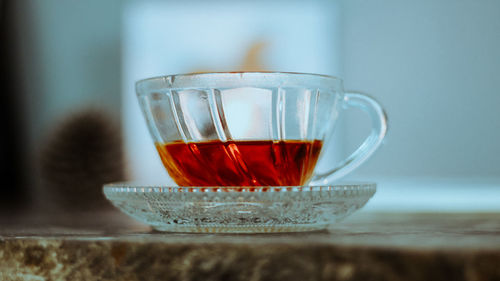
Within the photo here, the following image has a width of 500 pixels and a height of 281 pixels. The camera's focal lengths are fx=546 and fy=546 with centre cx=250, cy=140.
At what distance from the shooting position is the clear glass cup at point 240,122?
40cm

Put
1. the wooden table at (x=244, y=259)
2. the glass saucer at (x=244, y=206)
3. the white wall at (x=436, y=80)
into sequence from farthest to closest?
the white wall at (x=436, y=80), the glass saucer at (x=244, y=206), the wooden table at (x=244, y=259)

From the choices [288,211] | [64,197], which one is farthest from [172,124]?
[64,197]

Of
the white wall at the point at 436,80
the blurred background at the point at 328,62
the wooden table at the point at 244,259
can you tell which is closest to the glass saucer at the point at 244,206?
the wooden table at the point at 244,259

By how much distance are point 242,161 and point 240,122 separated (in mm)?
30

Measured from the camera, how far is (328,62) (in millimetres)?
2496

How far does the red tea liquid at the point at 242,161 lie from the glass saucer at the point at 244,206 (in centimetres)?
7

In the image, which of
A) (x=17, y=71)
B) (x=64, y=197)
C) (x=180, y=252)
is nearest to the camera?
(x=180, y=252)

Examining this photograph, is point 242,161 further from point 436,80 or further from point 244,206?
point 436,80

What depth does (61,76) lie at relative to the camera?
2.53 meters

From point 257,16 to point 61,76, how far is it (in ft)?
3.12

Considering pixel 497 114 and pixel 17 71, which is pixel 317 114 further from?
pixel 497 114

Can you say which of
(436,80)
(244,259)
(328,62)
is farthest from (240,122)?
(436,80)

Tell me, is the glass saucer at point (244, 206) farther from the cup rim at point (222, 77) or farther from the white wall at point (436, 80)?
the white wall at point (436, 80)

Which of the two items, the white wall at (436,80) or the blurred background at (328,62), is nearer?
the blurred background at (328,62)
